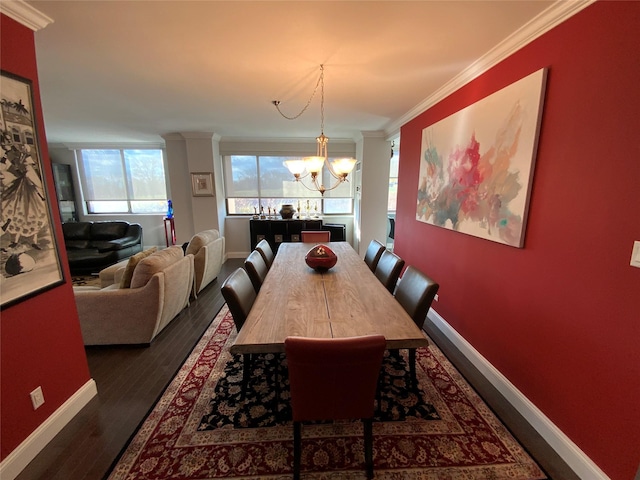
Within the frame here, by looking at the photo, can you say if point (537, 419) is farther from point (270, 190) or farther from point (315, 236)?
point (270, 190)

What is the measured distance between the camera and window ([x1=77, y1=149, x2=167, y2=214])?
20.5 feet

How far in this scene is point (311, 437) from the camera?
1.64 m

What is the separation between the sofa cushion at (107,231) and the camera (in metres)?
5.35

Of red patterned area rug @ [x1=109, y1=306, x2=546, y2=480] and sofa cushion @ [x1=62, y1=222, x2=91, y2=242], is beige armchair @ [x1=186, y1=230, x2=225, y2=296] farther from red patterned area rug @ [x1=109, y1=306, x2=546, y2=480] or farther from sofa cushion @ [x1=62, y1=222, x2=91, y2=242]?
sofa cushion @ [x1=62, y1=222, x2=91, y2=242]

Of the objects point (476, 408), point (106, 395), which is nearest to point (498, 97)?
point (476, 408)

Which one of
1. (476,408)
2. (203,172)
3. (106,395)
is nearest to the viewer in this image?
(476,408)

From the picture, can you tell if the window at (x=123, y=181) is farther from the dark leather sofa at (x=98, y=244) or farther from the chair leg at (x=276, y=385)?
the chair leg at (x=276, y=385)

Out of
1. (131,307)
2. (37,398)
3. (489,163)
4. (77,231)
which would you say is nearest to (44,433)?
(37,398)

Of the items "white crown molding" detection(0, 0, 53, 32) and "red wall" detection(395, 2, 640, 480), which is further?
"white crown molding" detection(0, 0, 53, 32)

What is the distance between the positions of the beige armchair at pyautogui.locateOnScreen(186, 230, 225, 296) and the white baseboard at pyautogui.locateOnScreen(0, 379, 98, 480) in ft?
5.78

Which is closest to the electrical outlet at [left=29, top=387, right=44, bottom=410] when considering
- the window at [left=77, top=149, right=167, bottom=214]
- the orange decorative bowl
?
the orange decorative bowl

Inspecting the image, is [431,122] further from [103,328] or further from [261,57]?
[103,328]

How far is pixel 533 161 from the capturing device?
1.67m

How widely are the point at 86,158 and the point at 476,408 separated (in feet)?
28.0
